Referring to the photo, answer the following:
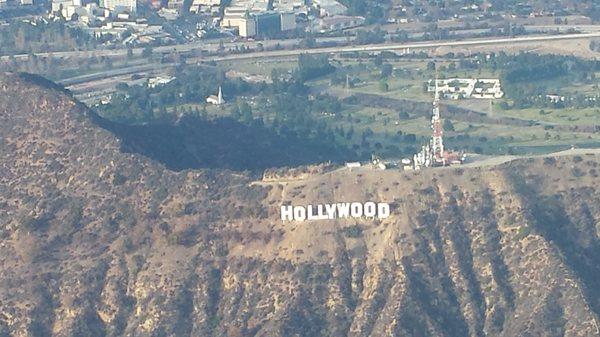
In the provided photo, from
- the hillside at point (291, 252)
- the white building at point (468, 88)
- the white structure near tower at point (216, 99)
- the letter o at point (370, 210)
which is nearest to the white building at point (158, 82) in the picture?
the white structure near tower at point (216, 99)

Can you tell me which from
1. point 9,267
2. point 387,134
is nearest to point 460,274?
point 9,267

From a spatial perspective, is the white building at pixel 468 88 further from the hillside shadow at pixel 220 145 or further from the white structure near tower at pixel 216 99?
the hillside shadow at pixel 220 145

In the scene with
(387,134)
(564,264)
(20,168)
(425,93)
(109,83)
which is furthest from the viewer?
(109,83)

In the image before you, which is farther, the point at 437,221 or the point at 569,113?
the point at 569,113

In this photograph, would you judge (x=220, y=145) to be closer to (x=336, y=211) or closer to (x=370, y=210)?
(x=336, y=211)

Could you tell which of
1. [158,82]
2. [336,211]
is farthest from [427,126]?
[336,211]

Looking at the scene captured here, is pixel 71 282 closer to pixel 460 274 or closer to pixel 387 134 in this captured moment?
pixel 460 274

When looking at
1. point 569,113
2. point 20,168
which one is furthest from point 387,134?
point 20,168

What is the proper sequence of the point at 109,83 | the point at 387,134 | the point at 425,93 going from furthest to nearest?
the point at 109,83 → the point at 425,93 → the point at 387,134
